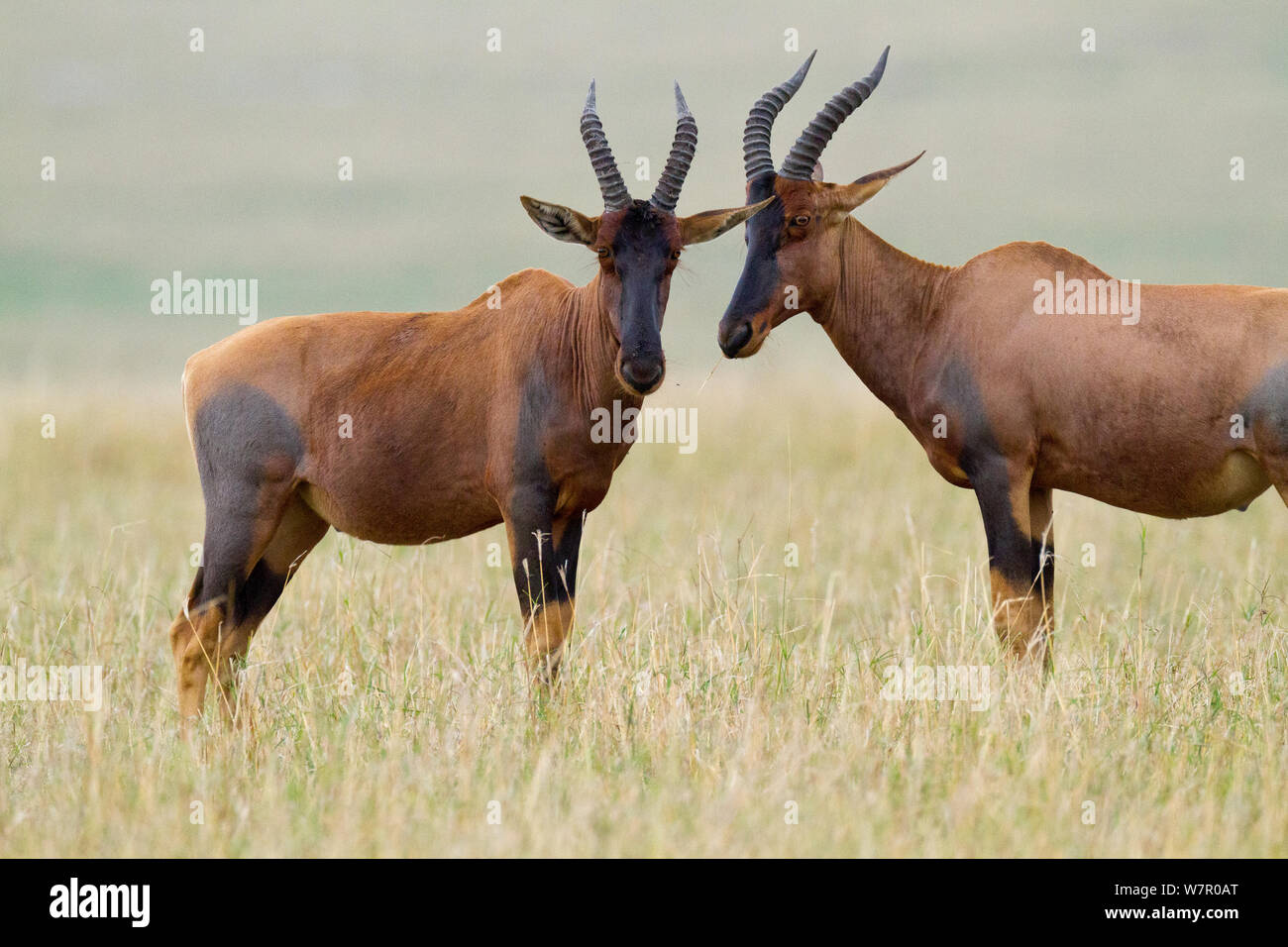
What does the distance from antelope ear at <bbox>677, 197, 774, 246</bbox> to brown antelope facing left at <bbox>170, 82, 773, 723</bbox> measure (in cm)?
1

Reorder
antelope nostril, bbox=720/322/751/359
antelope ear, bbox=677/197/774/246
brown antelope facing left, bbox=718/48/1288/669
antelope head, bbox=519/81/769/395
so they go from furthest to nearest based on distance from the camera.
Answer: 1. antelope nostril, bbox=720/322/751/359
2. antelope ear, bbox=677/197/774/246
3. brown antelope facing left, bbox=718/48/1288/669
4. antelope head, bbox=519/81/769/395

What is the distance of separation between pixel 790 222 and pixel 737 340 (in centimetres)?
76

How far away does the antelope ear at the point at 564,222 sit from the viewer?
25.4ft

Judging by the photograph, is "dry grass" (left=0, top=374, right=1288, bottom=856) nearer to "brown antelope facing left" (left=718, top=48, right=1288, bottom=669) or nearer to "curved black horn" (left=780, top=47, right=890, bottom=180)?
"brown antelope facing left" (left=718, top=48, right=1288, bottom=669)

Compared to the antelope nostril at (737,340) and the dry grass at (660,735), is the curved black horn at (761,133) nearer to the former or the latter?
the antelope nostril at (737,340)

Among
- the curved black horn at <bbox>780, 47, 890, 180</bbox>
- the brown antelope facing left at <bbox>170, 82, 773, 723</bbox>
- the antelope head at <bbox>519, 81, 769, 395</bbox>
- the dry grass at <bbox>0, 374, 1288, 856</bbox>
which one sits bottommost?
the dry grass at <bbox>0, 374, 1288, 856</bbox>

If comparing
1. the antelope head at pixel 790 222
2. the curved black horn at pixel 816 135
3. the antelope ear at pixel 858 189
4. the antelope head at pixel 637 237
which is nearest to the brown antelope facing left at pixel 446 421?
the antelope head at pixel 637 237

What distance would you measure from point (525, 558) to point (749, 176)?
257cm

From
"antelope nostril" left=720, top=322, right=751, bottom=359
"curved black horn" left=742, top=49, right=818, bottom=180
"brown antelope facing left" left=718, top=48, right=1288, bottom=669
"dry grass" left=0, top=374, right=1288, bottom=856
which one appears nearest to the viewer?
"dry grass" left=0, top=374, right=1288, bottom=856

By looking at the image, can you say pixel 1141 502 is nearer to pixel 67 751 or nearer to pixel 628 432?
pixel 628 432

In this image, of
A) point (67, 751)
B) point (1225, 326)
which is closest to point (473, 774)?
point (67, 751)

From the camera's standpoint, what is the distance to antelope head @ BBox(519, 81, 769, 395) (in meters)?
7.39

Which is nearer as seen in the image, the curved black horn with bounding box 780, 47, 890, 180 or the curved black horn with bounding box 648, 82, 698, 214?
the curved black horn with bounding box 648, 82, 698, 214

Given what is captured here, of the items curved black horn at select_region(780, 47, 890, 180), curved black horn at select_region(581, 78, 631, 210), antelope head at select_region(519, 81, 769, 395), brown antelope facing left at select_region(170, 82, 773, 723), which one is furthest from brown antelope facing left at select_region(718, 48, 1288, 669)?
curved black horn at select_region(581, 78, 631, 210)
